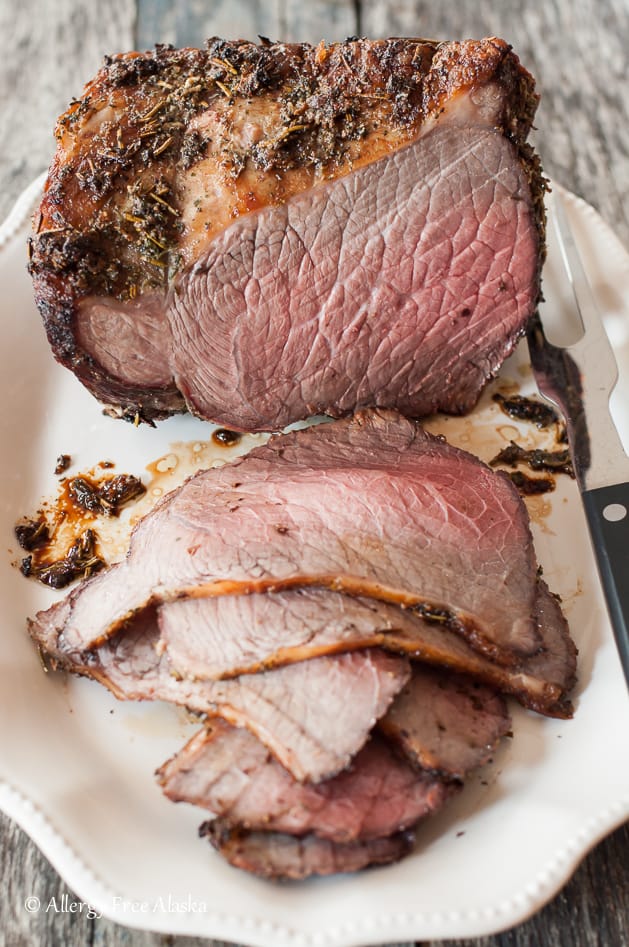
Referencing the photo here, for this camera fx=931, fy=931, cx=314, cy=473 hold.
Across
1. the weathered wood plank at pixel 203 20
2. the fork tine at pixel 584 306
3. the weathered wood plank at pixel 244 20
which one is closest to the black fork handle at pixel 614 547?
the fork tine at pixel 584 306

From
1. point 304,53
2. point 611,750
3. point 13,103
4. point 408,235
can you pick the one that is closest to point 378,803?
point 611,750

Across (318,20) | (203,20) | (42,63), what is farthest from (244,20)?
(42,63)

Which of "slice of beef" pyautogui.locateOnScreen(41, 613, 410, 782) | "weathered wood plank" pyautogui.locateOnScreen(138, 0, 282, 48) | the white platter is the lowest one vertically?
the white platter

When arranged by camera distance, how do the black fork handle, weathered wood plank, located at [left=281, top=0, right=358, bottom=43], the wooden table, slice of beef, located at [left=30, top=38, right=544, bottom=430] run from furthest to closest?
weathered wood plank, located at [left=281, top=0, right=358, bottom=43]
the wooden table
slice of beef, located at [left=30, top=38, right=544, bottom=430]
the black fork handle

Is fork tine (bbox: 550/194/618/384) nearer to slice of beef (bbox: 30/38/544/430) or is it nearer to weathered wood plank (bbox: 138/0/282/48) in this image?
slice of beef (bbox: 30/38/544/430)

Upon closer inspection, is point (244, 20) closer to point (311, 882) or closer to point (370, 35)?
point (370, 35)

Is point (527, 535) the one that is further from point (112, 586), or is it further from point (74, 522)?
point (74, 522)

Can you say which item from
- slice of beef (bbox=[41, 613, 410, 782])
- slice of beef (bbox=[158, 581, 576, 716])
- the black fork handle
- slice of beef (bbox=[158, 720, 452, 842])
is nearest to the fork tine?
the black fork handle
